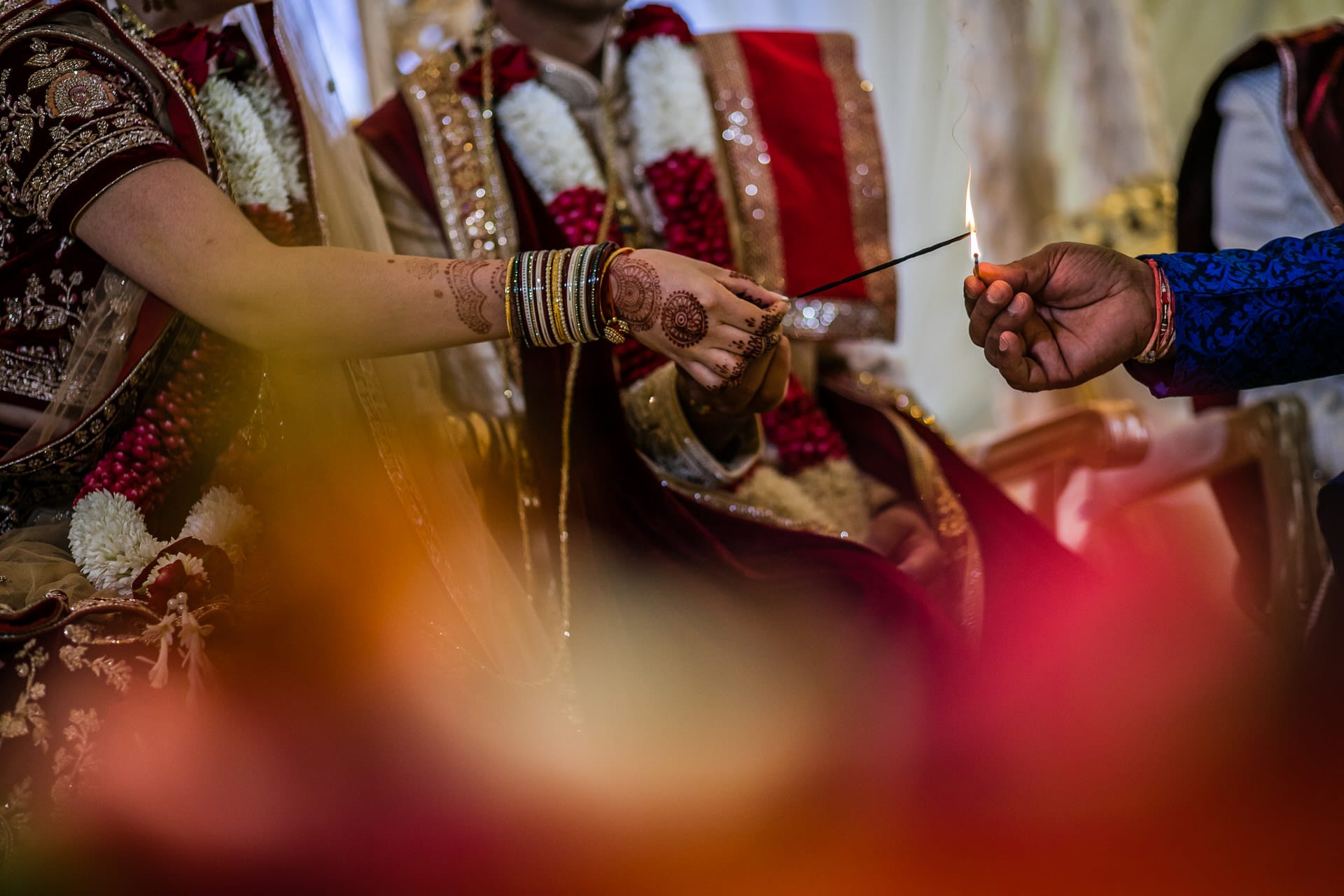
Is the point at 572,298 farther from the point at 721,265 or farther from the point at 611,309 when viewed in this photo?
the point at 721,265

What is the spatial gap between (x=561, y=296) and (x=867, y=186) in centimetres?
92

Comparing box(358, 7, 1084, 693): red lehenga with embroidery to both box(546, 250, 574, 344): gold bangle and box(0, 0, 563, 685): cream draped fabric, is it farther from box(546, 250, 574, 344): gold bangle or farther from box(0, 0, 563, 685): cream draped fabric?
box(546, 250, 574, 344): gold bangle

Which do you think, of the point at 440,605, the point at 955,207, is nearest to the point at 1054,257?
the point at 440,605

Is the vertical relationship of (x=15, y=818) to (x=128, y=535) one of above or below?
below

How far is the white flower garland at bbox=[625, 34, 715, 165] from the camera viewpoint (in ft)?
6.22

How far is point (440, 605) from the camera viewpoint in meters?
1.40

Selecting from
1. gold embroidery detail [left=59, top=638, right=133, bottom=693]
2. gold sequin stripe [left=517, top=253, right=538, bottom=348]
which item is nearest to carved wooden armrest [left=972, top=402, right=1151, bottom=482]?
gold sequin stripe [left=517, top=253, right=538, bottom=348]

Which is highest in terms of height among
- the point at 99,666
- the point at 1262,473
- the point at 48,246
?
the point at 48,246

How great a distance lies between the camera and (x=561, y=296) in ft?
4.16

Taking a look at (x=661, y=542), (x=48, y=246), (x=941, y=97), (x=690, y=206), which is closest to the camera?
→ (x=48, y=246)

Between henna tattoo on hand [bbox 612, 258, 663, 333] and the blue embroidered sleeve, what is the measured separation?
Answer: 0.60 m

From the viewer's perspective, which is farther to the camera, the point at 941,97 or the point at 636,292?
the point at 941,97

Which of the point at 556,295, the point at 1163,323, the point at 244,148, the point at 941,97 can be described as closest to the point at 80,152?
the point at 244,148

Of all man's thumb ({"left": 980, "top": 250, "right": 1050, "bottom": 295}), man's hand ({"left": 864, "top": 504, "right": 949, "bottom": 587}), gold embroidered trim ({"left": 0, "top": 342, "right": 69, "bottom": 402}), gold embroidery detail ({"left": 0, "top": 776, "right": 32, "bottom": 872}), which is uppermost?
gold embroidered trim ({"left": 0, "top": 342, "right": 69, "bottom": 402})
